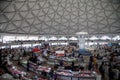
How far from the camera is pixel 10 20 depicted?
4484 centimetres

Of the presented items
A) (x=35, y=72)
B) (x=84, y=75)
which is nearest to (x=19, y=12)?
(x=35, y=72)

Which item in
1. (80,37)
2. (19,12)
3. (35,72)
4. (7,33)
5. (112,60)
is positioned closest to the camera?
(35,72)

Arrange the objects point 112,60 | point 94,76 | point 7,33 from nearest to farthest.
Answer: point 94,76
point 112,60
point 7,33

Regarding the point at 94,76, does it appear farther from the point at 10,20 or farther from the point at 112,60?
the point at 10,20

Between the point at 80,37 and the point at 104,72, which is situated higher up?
the point at 80,37

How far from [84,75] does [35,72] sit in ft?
18.0

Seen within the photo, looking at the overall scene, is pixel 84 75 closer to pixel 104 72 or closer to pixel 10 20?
pixel 104 72

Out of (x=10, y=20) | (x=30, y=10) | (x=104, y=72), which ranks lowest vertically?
(x=104, y=72)

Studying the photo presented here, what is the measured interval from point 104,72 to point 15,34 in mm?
29601

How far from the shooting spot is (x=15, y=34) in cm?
4541

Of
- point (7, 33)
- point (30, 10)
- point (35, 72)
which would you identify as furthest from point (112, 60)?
point (30, 10)

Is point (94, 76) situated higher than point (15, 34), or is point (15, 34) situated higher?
point (15, 34)

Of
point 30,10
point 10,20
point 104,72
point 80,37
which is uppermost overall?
point 30,10

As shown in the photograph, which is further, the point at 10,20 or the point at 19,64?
the point at 10,20
